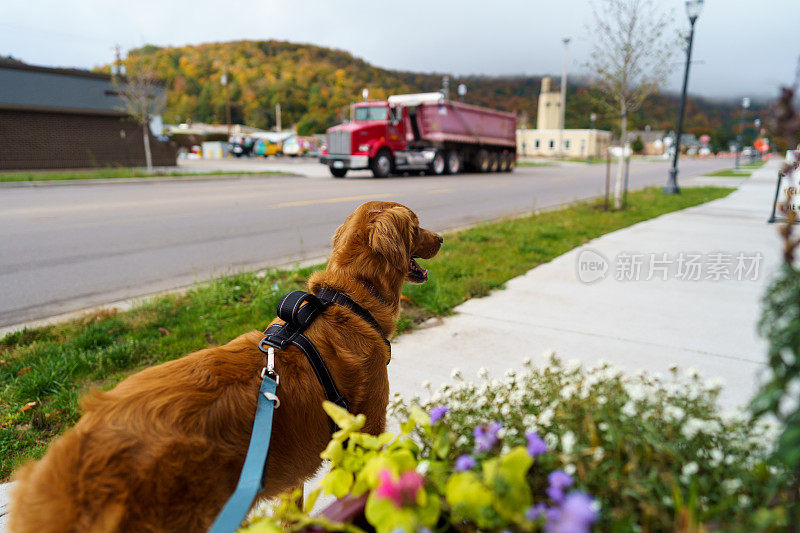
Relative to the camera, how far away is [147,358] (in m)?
3.85

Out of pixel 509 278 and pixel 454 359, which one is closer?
pixel 454 359

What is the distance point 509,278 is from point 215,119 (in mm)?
86155

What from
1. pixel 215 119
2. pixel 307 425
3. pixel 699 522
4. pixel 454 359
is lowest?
pixel 454 359

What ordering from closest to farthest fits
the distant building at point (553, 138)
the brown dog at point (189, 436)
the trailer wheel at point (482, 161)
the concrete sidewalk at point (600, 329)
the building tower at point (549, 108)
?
the brown dog at point (189, 436) < the concrete sidewalk at point (600, 329) < the trailer wheel at point (482, 161) < the distant building at point (553, 138) < the building tower at point (549, 108)

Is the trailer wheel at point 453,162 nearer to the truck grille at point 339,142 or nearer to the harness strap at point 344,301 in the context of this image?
the truck grille at point 339,142

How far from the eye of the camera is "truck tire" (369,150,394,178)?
22.4 meters

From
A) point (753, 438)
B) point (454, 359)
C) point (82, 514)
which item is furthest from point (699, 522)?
point (454, 359)

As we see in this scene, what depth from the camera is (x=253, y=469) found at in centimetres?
143

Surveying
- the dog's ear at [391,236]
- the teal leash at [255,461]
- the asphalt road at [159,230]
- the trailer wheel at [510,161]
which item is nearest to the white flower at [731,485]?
the teal leash at [255,461]

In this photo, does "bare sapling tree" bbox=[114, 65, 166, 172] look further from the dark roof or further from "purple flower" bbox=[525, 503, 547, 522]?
"purple flower" bbox=[525, 503, 547, 522]

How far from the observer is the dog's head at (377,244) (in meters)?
2.49

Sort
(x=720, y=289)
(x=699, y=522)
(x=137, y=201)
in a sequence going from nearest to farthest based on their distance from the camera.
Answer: (x=699, y=522), (x=720, y=289), (x=137, y=201)

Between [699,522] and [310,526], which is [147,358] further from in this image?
[699,522]

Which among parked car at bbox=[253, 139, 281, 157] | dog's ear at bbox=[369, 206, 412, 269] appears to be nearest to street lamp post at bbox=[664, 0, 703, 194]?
dog's ear at bbox=[369, 206, 412, 269]
